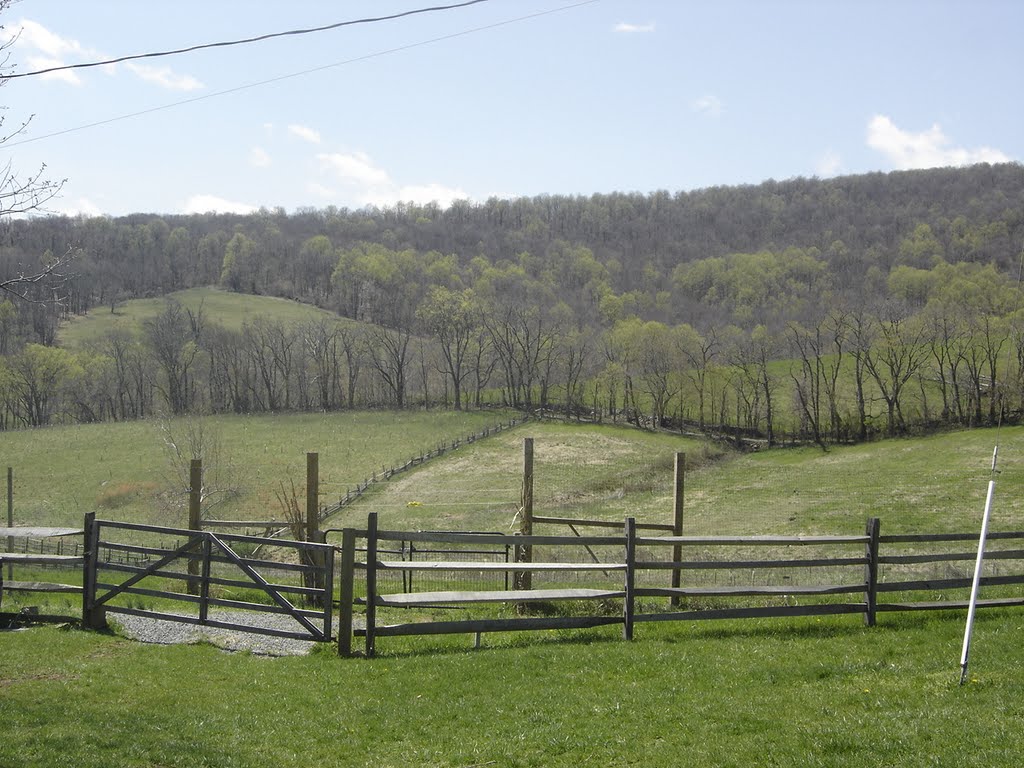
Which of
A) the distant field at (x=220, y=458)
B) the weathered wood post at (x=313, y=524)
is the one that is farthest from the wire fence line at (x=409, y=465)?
the weathered wood post at (x=313, y=524)

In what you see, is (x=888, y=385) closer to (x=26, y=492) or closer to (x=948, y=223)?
(x=26, y=492)

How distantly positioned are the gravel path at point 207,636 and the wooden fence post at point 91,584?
12.3 inches

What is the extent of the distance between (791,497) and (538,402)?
41865 mm

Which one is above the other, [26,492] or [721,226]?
[721,226]

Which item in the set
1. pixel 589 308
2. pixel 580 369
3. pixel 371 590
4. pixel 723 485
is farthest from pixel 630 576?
pixel 589 308

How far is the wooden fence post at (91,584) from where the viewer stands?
458 inches

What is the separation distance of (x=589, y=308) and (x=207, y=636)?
130m

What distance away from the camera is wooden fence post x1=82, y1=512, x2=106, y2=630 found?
11633 mm

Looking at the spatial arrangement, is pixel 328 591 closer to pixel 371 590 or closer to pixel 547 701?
pixel 371 590

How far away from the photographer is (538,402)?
279ft

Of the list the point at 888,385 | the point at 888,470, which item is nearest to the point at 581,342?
the point at 888,385

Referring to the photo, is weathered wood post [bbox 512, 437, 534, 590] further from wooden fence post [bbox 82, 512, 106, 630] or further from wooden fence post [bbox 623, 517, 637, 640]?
wooden fence post [bbox 82, 512, 106, 630]

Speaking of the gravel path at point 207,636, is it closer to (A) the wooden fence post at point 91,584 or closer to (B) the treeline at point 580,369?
(A) the wooden fence post at point 91,584

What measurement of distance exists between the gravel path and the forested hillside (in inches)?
964
